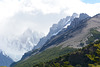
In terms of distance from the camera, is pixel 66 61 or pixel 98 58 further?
pixel 66 61

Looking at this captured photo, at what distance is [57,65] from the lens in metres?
128

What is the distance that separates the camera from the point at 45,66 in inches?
5969

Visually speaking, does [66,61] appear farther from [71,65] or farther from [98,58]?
[98,58]

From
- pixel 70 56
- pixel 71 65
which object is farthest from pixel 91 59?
pixel 70 56

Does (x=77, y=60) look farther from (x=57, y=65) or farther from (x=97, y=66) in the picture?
(x=97, y=66)

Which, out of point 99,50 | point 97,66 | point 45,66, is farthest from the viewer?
point 45,66

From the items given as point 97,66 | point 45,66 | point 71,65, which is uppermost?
point 45,66

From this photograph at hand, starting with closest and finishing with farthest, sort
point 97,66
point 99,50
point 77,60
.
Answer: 1. point 97,66
2. point 99,50
3. point 77,60

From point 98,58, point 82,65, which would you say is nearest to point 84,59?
point 82,65

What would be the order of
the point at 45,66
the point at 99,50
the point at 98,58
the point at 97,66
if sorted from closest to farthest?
1. the point at 97,66
2. the point at 98,58
3. the point at 99,50
4. the point at 45,66

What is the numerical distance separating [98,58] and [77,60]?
2020cm

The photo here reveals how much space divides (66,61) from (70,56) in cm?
543

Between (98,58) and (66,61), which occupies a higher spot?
(66,61)

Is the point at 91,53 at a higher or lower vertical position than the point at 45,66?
lower
